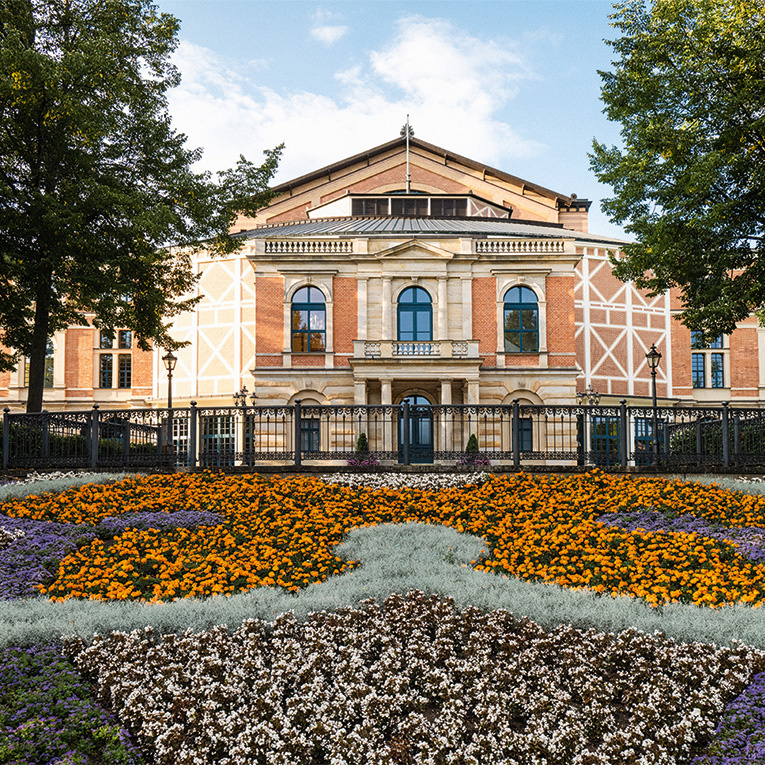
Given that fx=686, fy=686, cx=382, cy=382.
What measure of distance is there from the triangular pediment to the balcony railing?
3735 millimetres

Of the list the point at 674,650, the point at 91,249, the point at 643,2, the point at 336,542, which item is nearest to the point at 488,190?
the point at 643,2

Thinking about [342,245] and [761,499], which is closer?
[761,499]

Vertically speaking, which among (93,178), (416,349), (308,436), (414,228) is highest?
(414,228)

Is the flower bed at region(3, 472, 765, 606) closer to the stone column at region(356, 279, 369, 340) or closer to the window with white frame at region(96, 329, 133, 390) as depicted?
the stone column at region(356, 279, 369, 340)

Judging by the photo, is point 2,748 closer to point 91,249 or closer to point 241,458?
point 241,458

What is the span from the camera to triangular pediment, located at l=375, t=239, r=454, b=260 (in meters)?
28.6

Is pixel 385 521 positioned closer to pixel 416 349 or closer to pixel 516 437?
pixel 516 437

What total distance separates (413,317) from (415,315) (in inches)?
5.0

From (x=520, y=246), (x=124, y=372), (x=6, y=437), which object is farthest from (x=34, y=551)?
(x=124, y=372)

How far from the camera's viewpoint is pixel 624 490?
39.3ft

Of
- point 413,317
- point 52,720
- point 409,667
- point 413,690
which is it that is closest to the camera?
point 52,720

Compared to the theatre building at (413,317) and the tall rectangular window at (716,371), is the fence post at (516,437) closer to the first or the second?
the theatre building at (413,317)

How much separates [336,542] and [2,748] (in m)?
5.23

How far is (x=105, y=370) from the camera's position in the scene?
4194 centimetres
